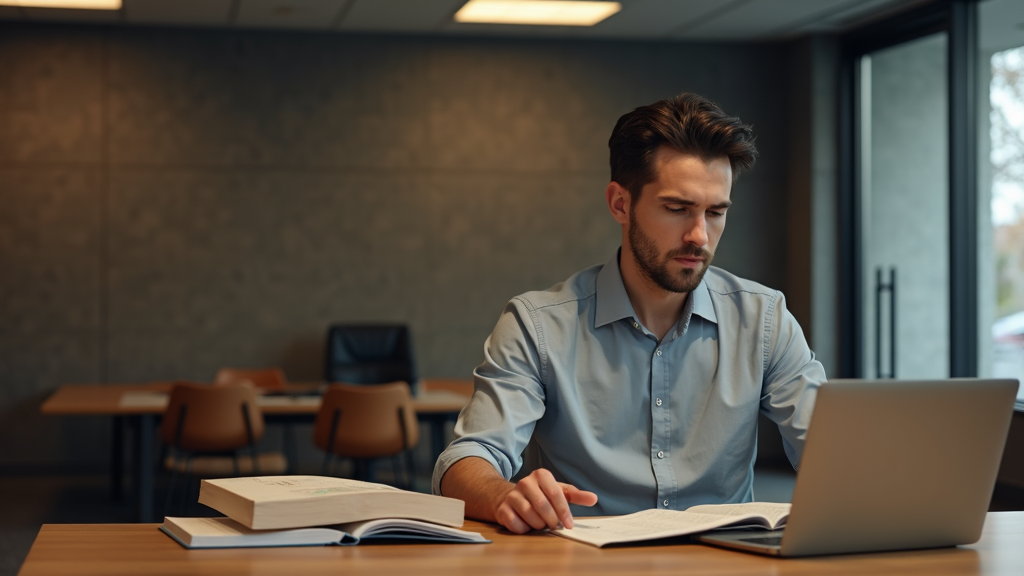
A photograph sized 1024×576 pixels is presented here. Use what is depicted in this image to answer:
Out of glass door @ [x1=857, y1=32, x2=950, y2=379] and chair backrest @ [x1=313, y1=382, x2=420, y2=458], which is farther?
glass door @ [x1=857, y1=32, x2=950, y2=379]

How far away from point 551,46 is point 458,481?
6213 millimetres

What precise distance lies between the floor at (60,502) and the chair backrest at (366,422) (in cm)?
106

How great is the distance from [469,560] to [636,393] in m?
0.72

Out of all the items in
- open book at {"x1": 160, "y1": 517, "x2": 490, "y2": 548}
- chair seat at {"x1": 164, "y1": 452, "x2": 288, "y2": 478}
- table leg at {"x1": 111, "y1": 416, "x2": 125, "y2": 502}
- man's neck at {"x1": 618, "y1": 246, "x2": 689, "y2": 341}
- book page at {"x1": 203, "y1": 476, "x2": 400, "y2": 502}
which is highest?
man's neck at {"x1": 618, "y1": 246, "x2": 689, "y2": 341}

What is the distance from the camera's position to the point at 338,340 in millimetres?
6875

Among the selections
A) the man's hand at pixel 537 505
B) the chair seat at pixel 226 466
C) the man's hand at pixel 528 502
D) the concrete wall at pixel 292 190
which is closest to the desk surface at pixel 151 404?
the chair seat at pixel 226 466

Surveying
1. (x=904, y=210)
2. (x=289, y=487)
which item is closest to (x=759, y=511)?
(x=289, y=487)

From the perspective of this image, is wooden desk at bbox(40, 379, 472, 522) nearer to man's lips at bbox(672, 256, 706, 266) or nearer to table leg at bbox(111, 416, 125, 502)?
table leg at bbox(111, 416, 125, 502)

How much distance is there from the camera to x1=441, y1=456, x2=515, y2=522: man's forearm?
1.67 m

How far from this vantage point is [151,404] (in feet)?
17.1

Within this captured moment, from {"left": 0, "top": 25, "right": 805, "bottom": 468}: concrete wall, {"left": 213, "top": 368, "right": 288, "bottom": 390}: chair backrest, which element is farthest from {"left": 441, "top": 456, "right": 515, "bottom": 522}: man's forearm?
{"left": 0, "top": 25, "right": 805, "bottom": 468}: concrete wall

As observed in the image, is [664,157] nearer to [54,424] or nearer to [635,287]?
[635,287]

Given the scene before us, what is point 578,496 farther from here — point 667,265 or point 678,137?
point 678,137

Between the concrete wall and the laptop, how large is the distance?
6119 mm
